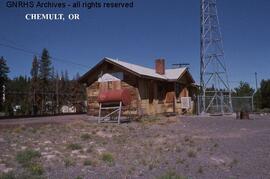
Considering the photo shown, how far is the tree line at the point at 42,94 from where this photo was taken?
142 feet

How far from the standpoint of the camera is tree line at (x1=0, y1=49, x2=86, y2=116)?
142 ft

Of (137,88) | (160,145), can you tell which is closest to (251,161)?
(160,145)

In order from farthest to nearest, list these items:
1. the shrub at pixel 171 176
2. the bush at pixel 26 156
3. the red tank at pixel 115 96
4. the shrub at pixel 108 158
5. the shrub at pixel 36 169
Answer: the red tank at pixel 115 96
the shrub at pixel 108 158
the bush at pixel 26 156
the shrub at pixel 36 169
the shrub at pixel 171 176

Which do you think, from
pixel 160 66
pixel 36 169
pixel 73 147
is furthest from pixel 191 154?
pixel 160 66

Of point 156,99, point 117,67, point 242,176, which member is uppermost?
point 117,67

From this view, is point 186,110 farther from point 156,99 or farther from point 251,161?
point 251,161

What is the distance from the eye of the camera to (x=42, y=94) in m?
45.8

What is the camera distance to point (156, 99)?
2786 cm

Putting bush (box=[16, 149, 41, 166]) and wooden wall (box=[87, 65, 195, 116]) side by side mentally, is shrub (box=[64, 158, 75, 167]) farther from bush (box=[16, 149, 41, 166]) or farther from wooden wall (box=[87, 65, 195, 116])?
wooden wall (box=[87, 65, 195, 116])

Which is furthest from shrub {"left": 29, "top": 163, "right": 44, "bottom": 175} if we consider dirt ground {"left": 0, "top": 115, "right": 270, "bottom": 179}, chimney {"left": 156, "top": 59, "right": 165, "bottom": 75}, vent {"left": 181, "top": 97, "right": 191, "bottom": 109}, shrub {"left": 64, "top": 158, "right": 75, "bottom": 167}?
vent {"left": 181, "top": 97, "right": 191, "bottom": 109}

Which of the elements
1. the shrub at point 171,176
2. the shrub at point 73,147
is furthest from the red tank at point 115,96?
the shrub at point 171,176

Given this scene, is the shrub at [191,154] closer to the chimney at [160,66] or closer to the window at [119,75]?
the window at [119,75]

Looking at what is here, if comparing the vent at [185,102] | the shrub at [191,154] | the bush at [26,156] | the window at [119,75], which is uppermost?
the window at [119,75]

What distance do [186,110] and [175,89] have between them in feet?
8.37
